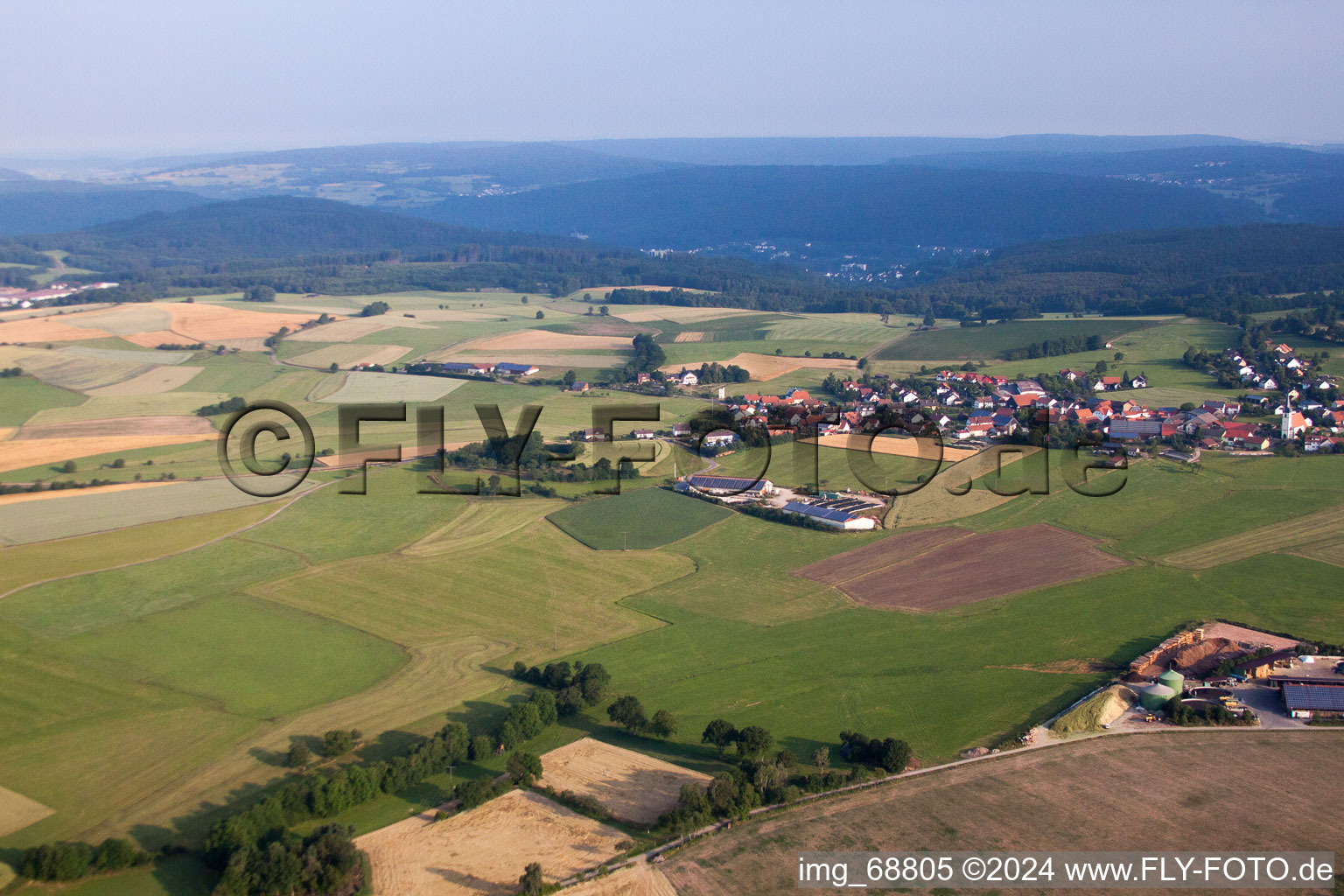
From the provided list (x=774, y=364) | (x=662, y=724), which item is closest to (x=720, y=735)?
(x=662, y=724)

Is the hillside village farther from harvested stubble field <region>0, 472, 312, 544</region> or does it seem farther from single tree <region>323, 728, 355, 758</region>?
single tree <region>323, 728, 355, 758</region>

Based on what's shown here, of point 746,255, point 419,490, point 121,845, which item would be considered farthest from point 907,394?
point 746,255

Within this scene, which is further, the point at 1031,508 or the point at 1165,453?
the point at 1165,453

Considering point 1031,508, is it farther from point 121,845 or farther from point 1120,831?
point 121,845

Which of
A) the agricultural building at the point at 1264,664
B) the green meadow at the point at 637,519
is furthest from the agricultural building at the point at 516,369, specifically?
the agricultural building at the point at 1264,664

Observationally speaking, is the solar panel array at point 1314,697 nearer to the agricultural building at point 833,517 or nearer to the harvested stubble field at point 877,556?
the harvested stubble field at point 877,556
